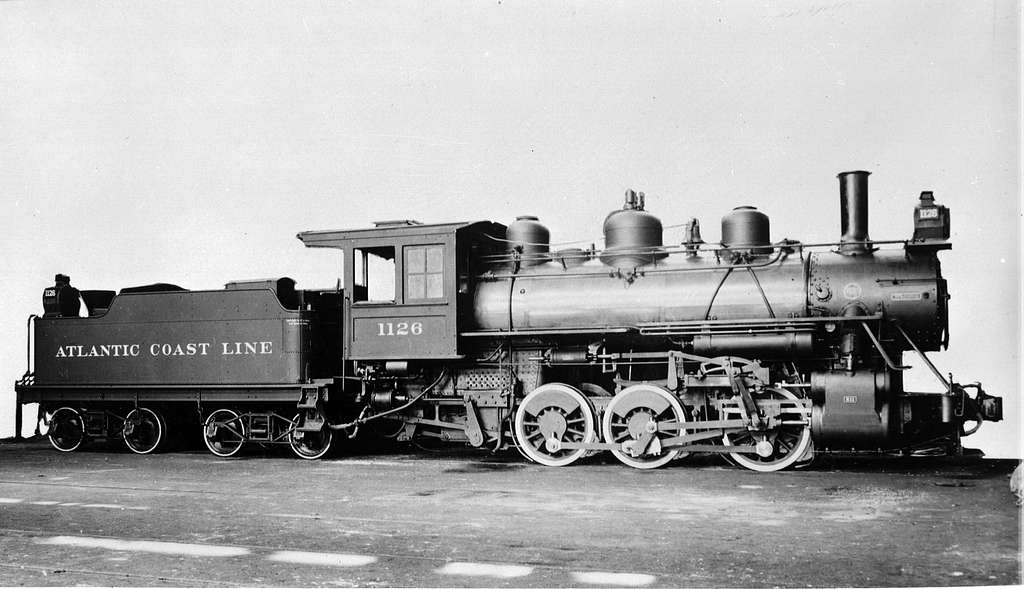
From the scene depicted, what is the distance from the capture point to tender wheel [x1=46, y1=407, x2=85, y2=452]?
11273 millimetres

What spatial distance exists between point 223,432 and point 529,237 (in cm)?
435

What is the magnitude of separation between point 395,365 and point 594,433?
2.40 m

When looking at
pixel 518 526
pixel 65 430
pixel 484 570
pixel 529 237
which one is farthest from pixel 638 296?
pixel 65 430

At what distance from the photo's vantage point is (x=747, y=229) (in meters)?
9.03

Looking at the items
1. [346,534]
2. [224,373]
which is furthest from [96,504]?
[224,373]

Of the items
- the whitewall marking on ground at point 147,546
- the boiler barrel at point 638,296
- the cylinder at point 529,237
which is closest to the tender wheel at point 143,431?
the boiler barrel at point 638,296

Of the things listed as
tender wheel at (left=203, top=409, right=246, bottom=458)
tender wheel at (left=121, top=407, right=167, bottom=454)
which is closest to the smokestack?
tender wheel at (left=203, top=409, right=246, bottom=458)

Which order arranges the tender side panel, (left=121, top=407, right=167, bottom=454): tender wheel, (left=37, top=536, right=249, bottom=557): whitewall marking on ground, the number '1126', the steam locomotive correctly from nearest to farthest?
(left=37, top=536, right=249, bottom=557): whitewall marking on ground
the steam locomotive
the number '1126'
the tender side panel
(left=121, top=407, right=167, bottom=454): tender wheel

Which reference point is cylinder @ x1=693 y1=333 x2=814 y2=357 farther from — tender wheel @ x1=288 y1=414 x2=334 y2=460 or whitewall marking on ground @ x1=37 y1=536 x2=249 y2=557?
whitewall marking on ground @ x1=37 y1=536 x2=249 y2=557

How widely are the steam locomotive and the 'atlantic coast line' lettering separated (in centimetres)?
3

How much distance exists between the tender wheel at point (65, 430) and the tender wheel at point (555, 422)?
5863 millimetres

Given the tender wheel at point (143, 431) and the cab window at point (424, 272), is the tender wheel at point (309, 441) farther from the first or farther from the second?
the cab window at point (424, 272)

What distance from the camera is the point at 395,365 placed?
9930 millimetres

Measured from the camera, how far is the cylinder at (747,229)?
29.6ft
